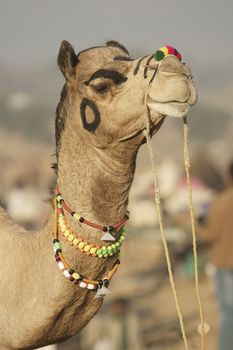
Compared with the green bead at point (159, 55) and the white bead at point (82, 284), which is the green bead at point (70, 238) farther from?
the green bead at point (159, 55)

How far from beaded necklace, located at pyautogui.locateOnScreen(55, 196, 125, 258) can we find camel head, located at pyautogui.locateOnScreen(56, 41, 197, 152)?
0.32 m

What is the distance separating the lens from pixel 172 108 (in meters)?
2.82

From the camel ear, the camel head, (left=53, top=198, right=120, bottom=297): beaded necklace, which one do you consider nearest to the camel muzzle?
the camel head

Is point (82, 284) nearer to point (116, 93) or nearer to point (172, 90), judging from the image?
point (116, 93)

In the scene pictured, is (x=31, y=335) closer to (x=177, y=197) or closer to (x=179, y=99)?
(x=179, y=99)

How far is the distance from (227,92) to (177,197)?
200 ft

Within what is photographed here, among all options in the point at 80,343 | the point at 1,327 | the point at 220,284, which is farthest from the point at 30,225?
the point at 1,327

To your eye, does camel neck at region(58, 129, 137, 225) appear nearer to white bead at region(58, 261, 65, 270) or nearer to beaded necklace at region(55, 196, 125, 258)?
beaded necklace at region(55, 196, 125, 258)

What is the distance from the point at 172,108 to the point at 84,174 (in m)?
0.50

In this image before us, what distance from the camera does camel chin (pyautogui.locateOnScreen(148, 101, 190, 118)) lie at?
282 cm

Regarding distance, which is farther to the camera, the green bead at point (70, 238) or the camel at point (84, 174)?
the green bead at point (70, 238)

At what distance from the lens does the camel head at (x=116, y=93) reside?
9.30 feet

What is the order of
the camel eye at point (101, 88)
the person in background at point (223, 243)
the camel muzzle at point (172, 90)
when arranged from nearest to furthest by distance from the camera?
the camel muzzle at point (172, 90) → the camel eye at point (101, 88) → the person in background at point (223, 243)

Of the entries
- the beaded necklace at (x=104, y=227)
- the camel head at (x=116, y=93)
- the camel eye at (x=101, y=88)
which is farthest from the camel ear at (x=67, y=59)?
the beaded necklace at (x=104, y=227)
